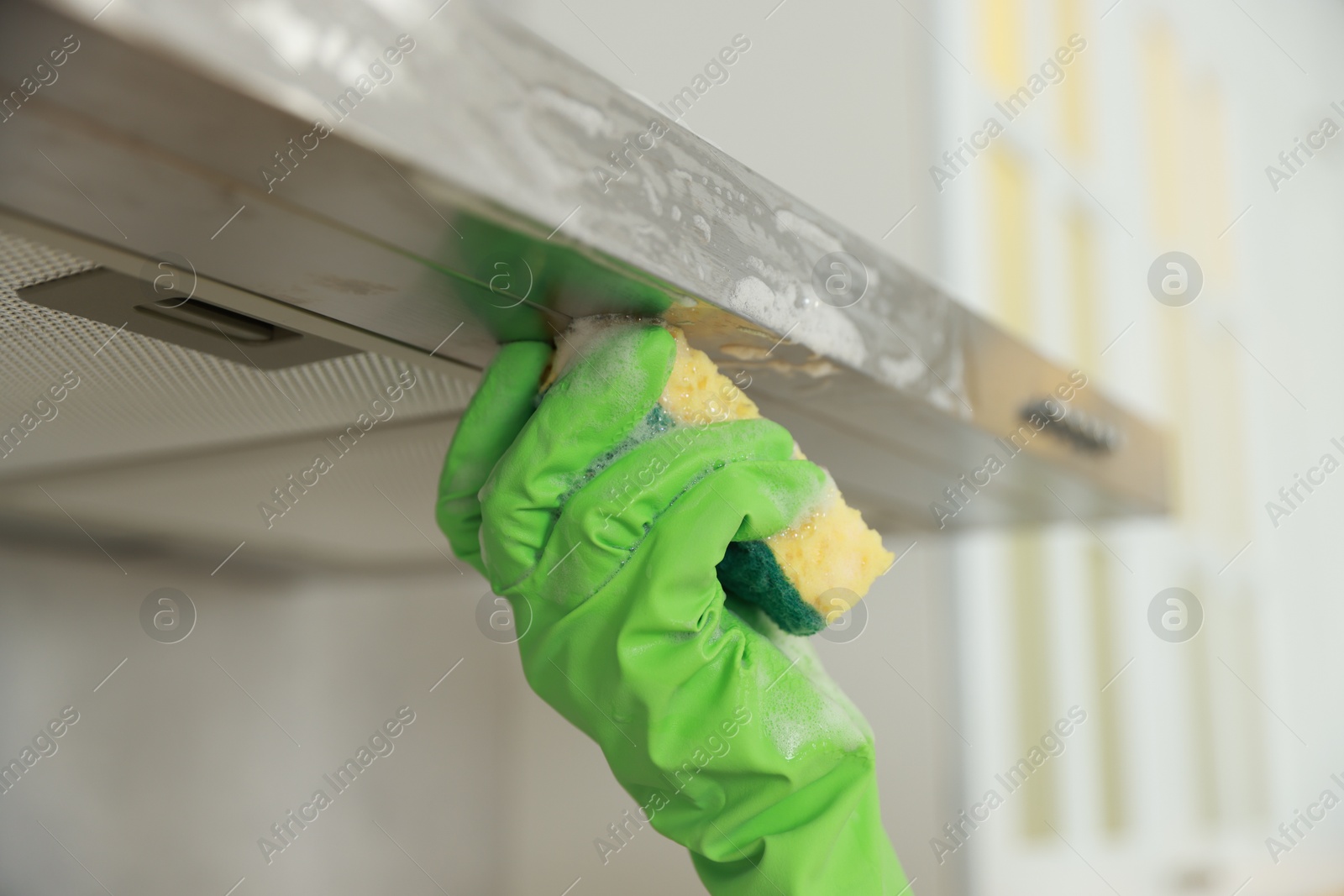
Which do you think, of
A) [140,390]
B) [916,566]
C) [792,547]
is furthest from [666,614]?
[916,566]

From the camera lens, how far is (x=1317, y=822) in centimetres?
162

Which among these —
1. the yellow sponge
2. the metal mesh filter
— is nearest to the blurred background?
the metal mesh filter

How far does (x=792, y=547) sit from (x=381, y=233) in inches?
7.4

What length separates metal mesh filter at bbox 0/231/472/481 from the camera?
1.13ft

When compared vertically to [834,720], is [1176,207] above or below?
above

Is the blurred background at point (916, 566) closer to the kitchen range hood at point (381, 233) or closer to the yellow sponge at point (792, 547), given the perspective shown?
the kitchen range hood at point (381, 233)

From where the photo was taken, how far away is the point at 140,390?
419mm

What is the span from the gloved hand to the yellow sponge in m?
0.01

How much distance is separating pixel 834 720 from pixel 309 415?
0.88 feet

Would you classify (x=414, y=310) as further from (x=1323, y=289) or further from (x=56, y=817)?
(x=1323, y=289)

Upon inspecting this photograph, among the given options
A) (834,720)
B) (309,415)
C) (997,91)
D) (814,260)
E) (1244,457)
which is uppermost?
(997,91)

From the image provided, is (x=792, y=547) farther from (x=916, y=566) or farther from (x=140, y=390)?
(x=916, y=566)

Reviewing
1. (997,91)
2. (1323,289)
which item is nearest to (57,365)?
(997,91)

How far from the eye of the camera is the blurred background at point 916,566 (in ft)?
2.30
